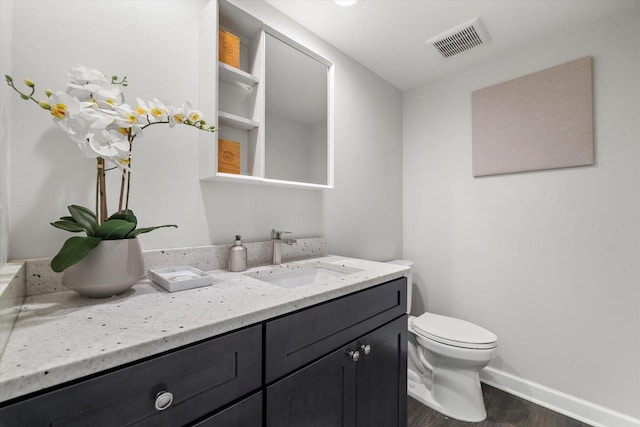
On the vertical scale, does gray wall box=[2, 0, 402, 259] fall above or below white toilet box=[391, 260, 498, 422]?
above

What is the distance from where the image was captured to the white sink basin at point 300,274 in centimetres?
128

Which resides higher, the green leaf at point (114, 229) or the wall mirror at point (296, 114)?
the wall mirror at point (296, 114)

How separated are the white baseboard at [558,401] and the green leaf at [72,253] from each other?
2.41 meters

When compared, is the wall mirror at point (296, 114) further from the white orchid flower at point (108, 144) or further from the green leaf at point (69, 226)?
the green leaf at point (69, 226)

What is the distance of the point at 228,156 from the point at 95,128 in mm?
524

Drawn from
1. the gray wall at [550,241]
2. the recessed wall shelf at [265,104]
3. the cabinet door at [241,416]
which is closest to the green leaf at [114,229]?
the recessed wall shelf at [265,104]

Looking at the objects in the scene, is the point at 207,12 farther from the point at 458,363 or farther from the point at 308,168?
the point at 458,363

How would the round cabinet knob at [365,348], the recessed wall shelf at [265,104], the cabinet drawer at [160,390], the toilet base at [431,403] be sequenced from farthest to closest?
the toilet base at [431,403] < the recessed wall shelf at [265,104] < the round cabinet knob at [365,348] < the cabinet drawer at [160,390]

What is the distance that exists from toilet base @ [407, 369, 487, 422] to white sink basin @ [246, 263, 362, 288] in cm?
111

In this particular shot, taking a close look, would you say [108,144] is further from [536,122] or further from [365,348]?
[536,122]

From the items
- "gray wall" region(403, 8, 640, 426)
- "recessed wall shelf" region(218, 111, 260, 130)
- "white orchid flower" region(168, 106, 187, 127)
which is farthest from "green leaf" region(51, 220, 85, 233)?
"gray wall" region(403, 8, 640, 426)

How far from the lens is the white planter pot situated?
780 millimetres

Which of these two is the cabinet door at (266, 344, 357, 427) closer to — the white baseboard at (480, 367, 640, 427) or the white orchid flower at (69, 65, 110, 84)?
the white orchid flower at (69, 65, 110, 84)

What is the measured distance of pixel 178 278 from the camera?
0.96 meters
